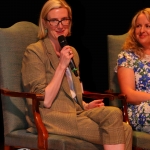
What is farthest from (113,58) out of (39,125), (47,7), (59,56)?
(39,125)

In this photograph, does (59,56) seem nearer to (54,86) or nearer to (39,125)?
(54,86)

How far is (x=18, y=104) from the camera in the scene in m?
3.16

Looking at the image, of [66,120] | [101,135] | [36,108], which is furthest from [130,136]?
[36,108]

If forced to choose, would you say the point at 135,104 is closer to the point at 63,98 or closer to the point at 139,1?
the point at 63,98

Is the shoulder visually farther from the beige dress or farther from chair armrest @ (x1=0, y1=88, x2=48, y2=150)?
chair armrest @ (x1=0, y1=88, x2=48, y2=150)

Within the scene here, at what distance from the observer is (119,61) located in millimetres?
3383

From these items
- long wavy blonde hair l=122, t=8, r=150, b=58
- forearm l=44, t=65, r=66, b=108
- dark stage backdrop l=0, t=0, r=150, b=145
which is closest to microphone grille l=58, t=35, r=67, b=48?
forearm l=44, t=65, r=66, b=108

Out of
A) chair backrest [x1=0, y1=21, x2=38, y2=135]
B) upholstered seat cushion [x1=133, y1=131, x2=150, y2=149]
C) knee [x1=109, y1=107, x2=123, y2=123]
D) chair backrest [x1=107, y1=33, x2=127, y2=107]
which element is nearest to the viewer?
knee [x1=109, y1=107, x2=123, y2=123]

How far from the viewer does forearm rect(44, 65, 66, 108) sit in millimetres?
2877

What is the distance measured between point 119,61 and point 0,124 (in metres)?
1.29

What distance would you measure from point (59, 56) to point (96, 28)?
1014 millimetres

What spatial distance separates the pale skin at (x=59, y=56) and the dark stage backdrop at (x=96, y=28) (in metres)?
0.88

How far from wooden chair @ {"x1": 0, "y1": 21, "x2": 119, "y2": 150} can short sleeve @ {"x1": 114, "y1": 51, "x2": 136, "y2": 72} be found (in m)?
0.28

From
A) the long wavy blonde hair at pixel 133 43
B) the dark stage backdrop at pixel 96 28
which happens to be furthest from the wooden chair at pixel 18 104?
the dark stage backdrop at pixel 96 28
